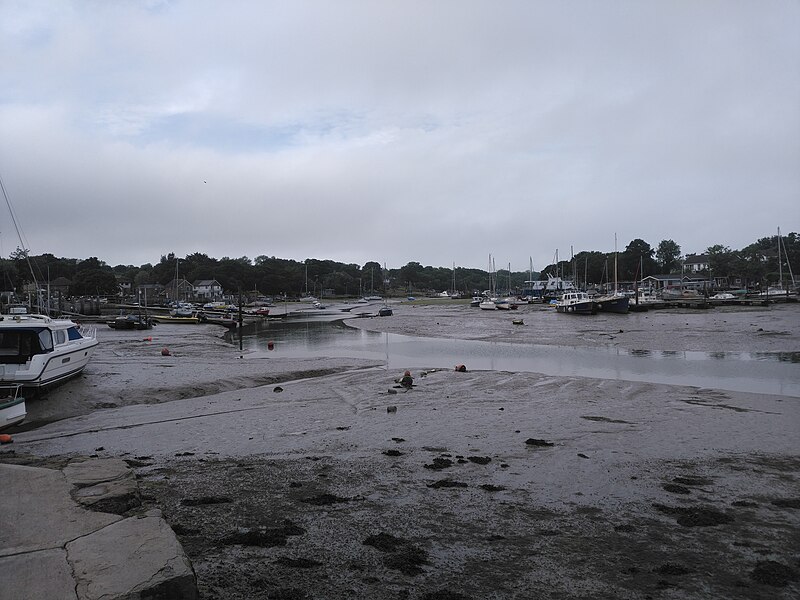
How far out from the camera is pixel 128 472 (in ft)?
24.1

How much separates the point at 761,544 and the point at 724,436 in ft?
19.5

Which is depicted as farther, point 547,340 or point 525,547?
point 547,340

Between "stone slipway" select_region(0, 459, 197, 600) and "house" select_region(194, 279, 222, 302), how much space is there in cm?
13313

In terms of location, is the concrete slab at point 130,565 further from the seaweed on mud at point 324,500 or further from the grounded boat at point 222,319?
the grounded boat at point 222,319

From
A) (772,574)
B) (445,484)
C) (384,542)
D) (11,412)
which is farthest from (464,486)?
(11,412)

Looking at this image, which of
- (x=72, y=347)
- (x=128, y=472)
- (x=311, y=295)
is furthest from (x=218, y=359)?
(x=311, y=295)

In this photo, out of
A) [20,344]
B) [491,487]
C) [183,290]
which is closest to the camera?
[491,487]

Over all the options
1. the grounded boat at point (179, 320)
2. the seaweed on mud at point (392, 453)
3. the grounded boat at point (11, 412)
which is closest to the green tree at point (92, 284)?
the grounded boat at point (179, 320)

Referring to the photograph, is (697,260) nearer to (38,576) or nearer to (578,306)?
(578,306)

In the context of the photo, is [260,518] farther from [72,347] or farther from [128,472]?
[72,347]

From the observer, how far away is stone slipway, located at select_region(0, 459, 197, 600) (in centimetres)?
391

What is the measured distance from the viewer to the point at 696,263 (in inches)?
5566

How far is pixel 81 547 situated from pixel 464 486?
5.09 meters

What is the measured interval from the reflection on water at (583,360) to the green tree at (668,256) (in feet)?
450
